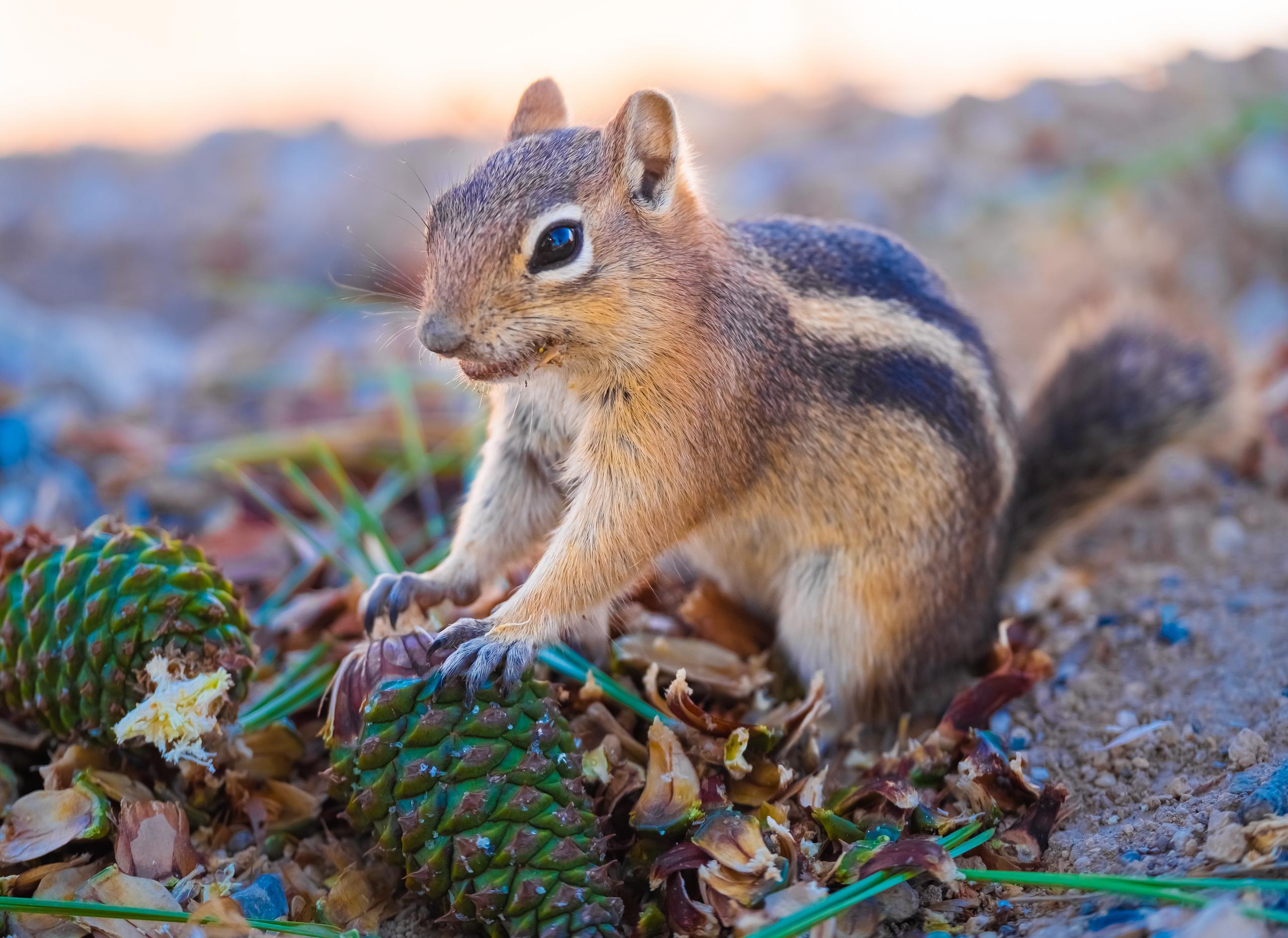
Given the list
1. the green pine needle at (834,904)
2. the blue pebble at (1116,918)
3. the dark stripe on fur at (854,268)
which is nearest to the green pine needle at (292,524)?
the dark stripe on fur at (854,268)

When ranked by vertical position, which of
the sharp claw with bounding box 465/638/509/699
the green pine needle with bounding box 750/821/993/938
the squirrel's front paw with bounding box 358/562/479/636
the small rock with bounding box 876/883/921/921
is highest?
the sharp claw with bounding box 465/638/509/699

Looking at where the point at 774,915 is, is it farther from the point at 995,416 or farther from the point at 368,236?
the point at 368,236

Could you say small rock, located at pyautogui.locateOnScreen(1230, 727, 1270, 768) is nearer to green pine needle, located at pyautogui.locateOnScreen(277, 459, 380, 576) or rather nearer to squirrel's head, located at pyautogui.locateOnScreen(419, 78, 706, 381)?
squirrel's head, located at pyautogui.locateOnScreen(419, 78, 706, 381)

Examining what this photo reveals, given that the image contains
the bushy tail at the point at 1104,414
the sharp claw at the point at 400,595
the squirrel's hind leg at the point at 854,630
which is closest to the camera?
the sharp claw at the point at 400,595

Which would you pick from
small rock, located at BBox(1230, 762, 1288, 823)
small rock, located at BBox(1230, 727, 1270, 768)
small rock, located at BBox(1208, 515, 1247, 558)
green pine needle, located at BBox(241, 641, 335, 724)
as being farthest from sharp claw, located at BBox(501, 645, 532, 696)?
small rock, located at BBox(1208, 515, 1247, 558)

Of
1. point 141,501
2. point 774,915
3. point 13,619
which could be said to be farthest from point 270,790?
point 141,501

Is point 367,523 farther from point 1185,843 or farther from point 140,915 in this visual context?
point 1185,843

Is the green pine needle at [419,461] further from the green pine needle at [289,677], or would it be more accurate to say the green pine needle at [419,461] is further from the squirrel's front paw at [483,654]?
the squirrel's front paw at [483,654]

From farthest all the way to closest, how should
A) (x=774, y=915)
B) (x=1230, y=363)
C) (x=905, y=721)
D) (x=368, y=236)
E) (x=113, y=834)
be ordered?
(x=368, y=236), (x=1230, y=363), (x=905, y=721), (x=113, y=834), (x=774, y=915)
